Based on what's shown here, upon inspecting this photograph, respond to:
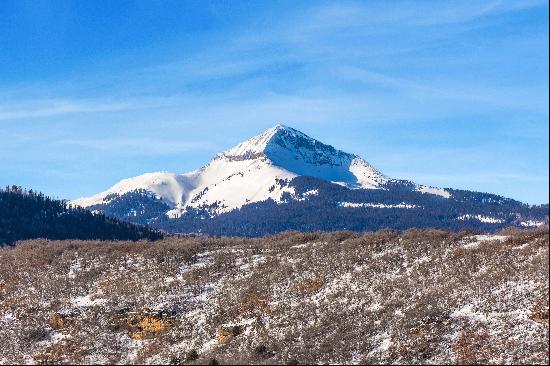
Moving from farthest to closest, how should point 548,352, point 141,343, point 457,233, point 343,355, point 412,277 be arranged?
1. point 457,233
2. point 412,277
3. point 141,343
4. point 343,355
5. point 548,352

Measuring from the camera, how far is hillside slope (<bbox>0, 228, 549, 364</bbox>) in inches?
1140

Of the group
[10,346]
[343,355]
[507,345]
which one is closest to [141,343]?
[10,346]

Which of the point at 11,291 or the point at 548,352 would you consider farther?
the point at 11,291

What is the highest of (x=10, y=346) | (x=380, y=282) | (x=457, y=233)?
(x=457, y=233)

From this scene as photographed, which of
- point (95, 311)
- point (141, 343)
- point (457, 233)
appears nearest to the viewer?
point (141, 343)

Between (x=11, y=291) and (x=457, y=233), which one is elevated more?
(x=457, y=233)

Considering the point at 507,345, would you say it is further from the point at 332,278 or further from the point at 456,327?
the point at 332,278

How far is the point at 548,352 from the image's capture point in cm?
2580

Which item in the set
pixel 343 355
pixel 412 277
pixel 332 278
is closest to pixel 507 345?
pixel 343 355

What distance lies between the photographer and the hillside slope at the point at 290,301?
28953 mm

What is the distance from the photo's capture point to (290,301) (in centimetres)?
3666

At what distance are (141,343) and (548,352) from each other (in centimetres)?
1998

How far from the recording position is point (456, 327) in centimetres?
2945

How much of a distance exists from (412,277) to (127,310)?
55.2 ft
